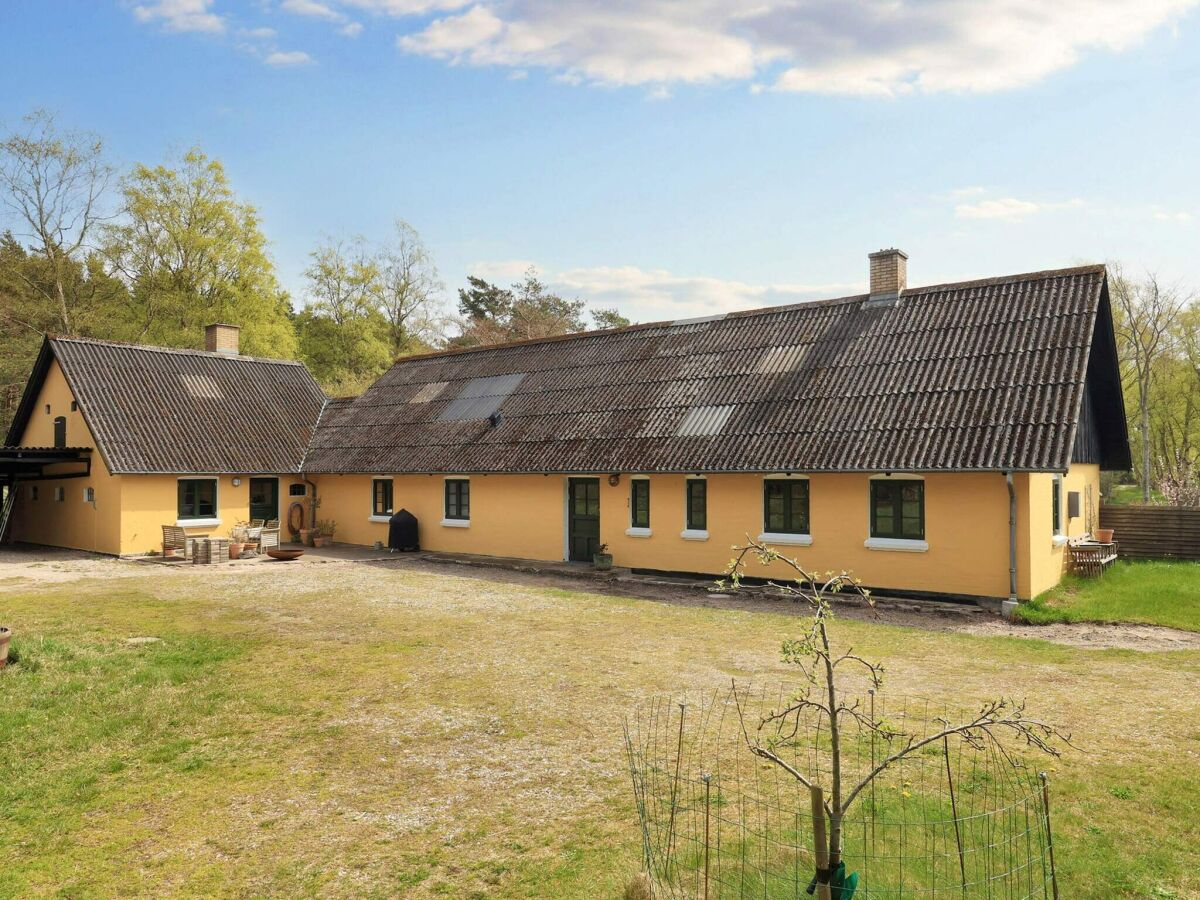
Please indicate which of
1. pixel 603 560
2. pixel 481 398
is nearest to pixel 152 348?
pixel 481 398

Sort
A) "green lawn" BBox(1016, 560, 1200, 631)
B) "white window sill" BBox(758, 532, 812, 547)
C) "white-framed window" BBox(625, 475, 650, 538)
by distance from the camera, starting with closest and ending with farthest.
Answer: "green lawn" BBox(1016, 560, 1200, 631) → "white window sill" BBox(758, 532, 812, 547) → "white-framed window" BBox(625, 475, 650, 538)

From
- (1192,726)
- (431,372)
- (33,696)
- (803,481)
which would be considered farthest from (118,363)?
(1192,726)

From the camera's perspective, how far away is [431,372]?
28.0 meters

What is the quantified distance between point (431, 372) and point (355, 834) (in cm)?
2321

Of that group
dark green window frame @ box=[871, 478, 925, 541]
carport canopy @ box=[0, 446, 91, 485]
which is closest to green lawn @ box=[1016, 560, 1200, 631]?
dark green window frame @ box=[871, 478, 925, 541]

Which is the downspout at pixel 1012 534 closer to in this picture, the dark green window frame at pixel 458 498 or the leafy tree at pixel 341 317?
the dark green window frame at pixel 458 498

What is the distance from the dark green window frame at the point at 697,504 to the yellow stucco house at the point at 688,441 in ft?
0.17

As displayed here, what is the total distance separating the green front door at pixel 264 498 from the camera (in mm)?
25438

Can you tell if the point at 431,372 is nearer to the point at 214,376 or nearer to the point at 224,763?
the point at 214,376

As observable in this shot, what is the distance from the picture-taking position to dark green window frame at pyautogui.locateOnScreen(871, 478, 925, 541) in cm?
1532

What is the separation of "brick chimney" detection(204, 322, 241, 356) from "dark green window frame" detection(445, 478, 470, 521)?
41.1ft

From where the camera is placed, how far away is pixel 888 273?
19562 millimetres

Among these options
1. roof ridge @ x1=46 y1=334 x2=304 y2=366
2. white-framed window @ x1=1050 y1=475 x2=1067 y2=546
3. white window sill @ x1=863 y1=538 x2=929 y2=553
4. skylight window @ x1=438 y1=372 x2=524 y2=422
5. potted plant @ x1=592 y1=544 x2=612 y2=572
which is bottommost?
potted plant @ x1=592 y1=544 x2=612 y2=572

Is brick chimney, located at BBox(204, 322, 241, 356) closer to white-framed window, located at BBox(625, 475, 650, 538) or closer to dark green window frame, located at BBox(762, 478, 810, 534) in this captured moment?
white-framed window, located at BBox(625, 475, 650, 538)
